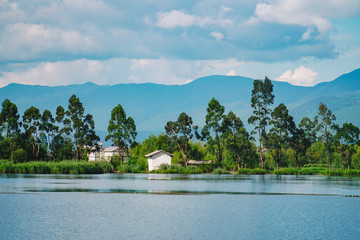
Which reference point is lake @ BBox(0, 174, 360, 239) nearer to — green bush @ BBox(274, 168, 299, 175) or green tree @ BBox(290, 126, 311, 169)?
green bush @ BBox(274, 168, 299, 175)

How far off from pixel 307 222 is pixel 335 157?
91.9 m

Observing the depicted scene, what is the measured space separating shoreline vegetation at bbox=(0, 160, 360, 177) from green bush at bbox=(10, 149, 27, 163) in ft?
10.7

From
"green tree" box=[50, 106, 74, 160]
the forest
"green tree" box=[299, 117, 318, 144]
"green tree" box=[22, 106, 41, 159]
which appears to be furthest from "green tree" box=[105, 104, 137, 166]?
"green tree" box=[299, 117, 318, 144]

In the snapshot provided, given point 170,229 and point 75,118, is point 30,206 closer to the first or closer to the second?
point 170,229

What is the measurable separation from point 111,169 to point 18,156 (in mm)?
25156

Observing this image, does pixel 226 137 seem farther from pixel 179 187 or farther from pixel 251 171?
pixel 179 187

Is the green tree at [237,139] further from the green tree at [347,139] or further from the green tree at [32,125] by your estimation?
the green tree at [32,125]

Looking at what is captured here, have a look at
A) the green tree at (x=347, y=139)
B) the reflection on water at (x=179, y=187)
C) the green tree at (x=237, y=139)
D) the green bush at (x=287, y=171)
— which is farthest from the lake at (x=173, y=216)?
the green tree at (x=347, y=139)

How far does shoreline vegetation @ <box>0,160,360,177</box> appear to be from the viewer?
92438 mm

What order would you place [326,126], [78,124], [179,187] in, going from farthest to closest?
[78,124], [326,126], [179,187]

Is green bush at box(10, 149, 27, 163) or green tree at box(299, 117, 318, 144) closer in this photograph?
green bush at box(10, 149, 27, 163)

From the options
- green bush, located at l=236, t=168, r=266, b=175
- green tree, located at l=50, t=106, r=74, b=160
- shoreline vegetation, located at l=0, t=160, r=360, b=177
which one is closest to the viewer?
shoreline vegetation, located at l=0, t=160, r=360, b=177

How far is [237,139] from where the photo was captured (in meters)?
111

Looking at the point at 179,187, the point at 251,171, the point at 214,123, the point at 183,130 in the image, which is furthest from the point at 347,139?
the point at 179,187
